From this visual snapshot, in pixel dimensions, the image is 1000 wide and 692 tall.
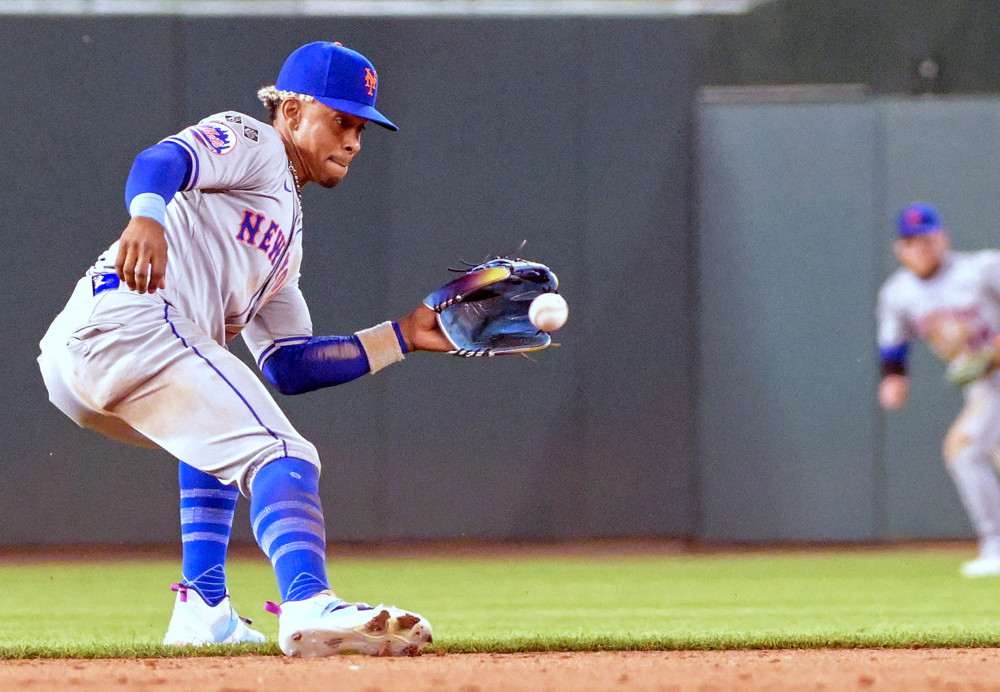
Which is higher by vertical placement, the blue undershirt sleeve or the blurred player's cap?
the blurred player's cap

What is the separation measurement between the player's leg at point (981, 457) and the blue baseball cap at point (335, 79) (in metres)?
4.08

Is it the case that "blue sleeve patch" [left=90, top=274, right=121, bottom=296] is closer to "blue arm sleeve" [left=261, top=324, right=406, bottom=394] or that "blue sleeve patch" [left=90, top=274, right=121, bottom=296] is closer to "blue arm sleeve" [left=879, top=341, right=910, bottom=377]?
"blue arm sleeve" [left=261, top=324, right=406, bottom=394]

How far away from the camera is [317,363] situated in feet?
10.5

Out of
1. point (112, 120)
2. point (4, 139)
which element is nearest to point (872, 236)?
point (112, 120)

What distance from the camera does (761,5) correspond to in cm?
738

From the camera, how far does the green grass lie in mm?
3480

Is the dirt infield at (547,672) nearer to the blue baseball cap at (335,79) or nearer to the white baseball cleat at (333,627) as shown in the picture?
the white baseball cleat at (333,627)

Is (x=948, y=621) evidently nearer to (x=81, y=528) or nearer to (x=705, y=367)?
(x=705, y=367)

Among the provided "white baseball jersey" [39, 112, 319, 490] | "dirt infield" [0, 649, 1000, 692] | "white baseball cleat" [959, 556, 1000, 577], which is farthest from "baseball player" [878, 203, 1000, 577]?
"white baseball jersey" [39, 112, 319, 490]

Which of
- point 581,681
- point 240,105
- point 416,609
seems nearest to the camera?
point 581,681

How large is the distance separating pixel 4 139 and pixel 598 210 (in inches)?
124

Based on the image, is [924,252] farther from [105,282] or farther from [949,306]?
[105,282]

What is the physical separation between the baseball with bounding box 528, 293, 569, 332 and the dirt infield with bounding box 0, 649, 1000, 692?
29.7 inches

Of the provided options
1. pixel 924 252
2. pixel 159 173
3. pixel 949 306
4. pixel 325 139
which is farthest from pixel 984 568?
pixel 159 173
